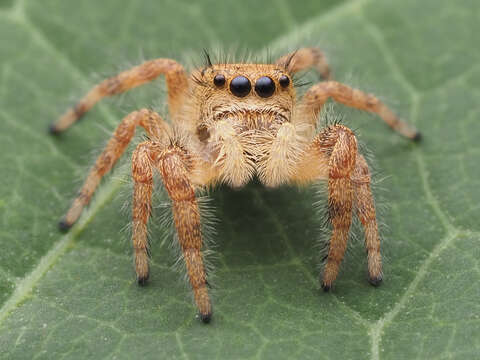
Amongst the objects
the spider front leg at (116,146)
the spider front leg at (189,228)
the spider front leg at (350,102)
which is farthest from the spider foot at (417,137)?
the spider front leg at (189,228)

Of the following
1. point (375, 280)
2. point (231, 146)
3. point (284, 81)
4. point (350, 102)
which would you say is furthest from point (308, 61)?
point (375, 280)

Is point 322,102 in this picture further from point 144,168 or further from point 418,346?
point 418,346

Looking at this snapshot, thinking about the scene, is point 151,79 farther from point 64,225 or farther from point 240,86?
point 64,225

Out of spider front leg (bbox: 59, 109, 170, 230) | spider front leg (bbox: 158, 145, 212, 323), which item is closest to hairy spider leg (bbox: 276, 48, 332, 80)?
spider front leg (bbox: 59, 109, 170, 230)

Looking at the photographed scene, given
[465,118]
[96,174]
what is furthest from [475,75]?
[96,174]

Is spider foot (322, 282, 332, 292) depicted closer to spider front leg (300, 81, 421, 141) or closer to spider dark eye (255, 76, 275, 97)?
spider dark eye (255, 76, 275, 97)

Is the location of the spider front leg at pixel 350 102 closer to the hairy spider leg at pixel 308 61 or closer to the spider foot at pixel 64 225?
the hairy spider leg at pixel 308 61
